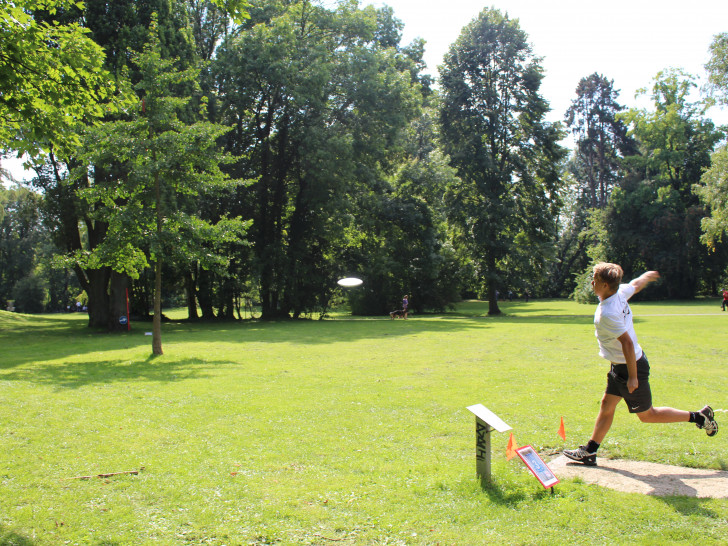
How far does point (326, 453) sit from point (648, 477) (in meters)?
3.41

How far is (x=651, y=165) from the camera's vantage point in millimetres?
56406

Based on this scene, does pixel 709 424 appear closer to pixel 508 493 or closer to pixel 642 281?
pixel 642 281

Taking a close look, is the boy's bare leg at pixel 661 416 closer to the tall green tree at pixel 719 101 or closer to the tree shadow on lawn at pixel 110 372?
the tree shadow on lawn at pixel 110 372

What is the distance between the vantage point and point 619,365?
5.55m

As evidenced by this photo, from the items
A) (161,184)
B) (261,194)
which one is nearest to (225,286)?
(261,194)

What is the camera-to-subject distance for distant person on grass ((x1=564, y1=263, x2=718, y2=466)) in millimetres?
5320

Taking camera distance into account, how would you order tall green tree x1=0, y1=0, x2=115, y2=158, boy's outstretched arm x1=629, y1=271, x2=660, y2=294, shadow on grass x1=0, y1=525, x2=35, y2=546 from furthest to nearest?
tall green tree x1=0, y1=0, x2=115, y2=158
boy's outstretched arm x1=629, y1=271, x2=660, y2=294
shadow on grass x1=0, y1=525, x2=35, y2=546

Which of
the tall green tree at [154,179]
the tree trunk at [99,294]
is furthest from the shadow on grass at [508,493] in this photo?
the tree trunk at [99,294]

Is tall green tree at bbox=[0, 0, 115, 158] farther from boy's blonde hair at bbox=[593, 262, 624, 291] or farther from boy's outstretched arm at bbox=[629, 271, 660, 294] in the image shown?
boy's outstretched arm at bbox=[629, 271, 660, 294]

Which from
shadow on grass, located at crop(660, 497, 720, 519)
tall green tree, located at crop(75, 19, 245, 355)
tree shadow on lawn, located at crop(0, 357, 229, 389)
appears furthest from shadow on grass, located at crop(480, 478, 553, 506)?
tall green tree, located at crop(75, 19, 245, 355)

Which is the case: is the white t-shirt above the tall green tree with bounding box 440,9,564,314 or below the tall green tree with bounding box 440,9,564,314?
below

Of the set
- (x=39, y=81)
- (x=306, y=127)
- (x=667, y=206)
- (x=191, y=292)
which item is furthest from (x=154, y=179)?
(x=667, y=206)

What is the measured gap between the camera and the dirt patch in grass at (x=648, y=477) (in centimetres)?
492

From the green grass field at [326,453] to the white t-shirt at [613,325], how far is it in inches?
52.6
